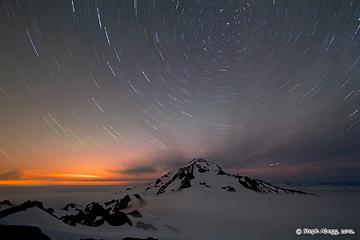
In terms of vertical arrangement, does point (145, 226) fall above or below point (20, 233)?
above

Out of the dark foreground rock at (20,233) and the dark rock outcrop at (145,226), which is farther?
the dark rock outcrop at (145,226)

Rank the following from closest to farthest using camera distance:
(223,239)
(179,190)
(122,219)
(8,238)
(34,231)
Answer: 1. (8,238)
2. (34,231)
3. (122,219)
4. (223,239)
5. (179,190)

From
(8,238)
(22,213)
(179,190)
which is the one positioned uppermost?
(179,190)

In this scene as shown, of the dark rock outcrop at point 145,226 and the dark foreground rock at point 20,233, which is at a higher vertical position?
the dark rock outcrop at point 145,226

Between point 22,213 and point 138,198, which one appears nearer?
point 22,213

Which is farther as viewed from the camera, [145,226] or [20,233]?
[145,226]

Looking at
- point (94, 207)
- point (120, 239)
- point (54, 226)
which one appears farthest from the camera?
point (94, 207)

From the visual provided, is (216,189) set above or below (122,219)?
above

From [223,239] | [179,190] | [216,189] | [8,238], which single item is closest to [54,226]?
[8,238]

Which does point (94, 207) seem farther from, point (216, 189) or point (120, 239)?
point (216, 189)

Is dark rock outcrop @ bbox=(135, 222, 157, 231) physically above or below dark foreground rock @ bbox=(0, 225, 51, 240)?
above

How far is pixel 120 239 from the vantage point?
25.3 metres

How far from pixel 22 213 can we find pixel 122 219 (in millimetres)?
16427

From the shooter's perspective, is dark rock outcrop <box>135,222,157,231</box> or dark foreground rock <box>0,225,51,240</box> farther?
dark rock outcrop <box>135,222,157,231</box>
